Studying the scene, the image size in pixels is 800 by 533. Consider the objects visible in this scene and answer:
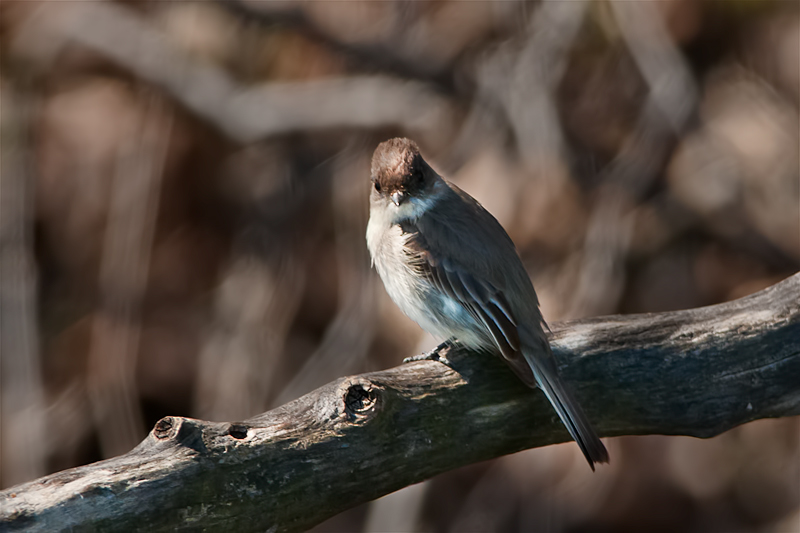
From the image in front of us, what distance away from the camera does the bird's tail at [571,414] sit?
2166 millimetres

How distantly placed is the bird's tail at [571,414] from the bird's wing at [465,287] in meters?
0.17

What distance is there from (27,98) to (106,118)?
61cm

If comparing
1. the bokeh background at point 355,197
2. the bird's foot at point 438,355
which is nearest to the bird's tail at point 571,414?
the bird's foot at point 438,355

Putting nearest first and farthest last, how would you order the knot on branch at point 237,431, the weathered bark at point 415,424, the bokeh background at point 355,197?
1. the weathered bark at point 415,424
2. the knot on branch at point 237,431
3. the bokeh background at point 355,197

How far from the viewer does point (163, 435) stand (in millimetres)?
1893

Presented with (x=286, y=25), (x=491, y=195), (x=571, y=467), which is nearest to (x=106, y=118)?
(x=286, y=25)

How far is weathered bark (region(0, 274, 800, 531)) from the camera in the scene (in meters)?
1.79

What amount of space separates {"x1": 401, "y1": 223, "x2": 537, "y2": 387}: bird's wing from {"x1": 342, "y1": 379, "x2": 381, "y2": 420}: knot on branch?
0.49 metres

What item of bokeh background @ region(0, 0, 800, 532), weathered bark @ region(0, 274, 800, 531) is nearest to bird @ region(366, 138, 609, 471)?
weathered bark @ region(0, 274, 800, 531)

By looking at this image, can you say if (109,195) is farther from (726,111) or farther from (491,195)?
(726,111)

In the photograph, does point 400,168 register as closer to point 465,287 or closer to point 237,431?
point 465,287

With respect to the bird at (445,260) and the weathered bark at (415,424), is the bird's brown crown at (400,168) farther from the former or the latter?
the weathered bark at (415,424)

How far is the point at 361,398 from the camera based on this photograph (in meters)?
2.05

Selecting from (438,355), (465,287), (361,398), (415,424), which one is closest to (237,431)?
(361,398)
